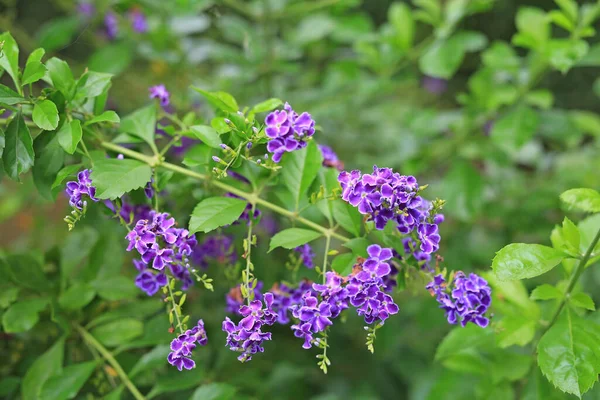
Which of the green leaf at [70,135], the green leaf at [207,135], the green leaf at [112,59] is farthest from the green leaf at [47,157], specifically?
the green leaf at [112,59]

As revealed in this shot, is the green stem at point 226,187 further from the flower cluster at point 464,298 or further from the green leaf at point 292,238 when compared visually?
the flower cluster at point 464,298

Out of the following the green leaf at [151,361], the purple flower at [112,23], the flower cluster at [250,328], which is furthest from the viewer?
the purple flower at [112,23]

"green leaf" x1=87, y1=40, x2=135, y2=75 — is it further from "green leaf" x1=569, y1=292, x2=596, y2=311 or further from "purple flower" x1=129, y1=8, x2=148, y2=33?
"green leaf" x1=569, y1=292, x2=596, y2=311

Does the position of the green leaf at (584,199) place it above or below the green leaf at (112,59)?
above

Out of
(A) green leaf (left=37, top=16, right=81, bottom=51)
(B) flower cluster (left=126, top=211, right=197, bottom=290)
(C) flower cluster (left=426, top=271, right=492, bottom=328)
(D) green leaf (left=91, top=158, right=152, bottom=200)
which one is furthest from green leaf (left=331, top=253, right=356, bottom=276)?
(A) green leaf (left=37, top=16, right=81, bottom=51)

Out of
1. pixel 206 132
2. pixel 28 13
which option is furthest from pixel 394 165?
pixel 28 13

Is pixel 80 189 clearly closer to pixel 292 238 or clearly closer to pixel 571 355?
pixel 292 238
